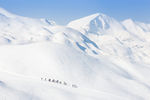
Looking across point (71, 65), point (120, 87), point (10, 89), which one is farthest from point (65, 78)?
point (10, 89)

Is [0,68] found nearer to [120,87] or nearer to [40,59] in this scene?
[40,59]

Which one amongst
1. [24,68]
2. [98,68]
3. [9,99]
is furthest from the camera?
[98,68]

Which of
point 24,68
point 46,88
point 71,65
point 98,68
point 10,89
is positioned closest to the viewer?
point 10,89

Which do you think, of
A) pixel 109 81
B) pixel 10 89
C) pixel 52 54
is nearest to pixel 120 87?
pixel 109 81

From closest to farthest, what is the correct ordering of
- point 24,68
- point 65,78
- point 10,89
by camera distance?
1. point 10,89
2. point 65,78
3. point 24,68

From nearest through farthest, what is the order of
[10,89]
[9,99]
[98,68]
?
[9,99]
[10,89]
[98,68]

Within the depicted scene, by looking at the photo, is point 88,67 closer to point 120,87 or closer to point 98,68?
point 98,68

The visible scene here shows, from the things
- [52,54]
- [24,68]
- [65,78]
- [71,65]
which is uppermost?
[52,54]

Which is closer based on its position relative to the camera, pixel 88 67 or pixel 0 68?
pixel 0 68

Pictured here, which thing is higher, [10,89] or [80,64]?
[80,64]

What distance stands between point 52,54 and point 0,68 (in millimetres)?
53331

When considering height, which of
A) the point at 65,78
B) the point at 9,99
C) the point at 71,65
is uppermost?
the point at 71,65

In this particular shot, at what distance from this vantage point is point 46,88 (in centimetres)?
7850

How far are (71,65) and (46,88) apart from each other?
99281 mm
